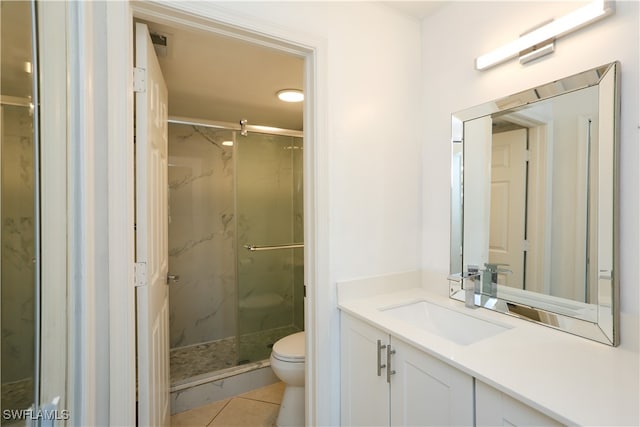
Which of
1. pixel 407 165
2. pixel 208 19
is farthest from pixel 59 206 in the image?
pixel 407 165

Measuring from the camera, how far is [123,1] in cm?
100

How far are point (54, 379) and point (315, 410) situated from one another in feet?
3.44

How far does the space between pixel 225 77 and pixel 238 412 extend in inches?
87.2

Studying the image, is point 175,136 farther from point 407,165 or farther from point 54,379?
point 54,379

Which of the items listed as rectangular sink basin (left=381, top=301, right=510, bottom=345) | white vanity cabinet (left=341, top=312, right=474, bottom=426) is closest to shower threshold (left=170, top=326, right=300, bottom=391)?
white vanity cabinet (left=341, top=312, right=474, bottom=426)

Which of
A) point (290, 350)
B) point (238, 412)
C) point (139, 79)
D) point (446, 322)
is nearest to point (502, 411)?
point (446, 322)

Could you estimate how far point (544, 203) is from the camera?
3.97 feet

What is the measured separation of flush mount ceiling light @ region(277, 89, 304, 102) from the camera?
226cm

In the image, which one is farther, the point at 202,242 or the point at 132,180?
the point at 202,242

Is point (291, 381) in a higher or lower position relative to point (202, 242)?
lower

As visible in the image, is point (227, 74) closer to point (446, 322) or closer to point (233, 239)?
point (233, 239)

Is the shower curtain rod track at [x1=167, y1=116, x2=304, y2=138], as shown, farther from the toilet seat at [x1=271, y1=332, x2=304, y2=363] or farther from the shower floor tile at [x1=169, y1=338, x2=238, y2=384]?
the shower floor tile at [x1=169, y1=338, x2=238, y2=384]

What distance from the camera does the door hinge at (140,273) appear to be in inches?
44.5

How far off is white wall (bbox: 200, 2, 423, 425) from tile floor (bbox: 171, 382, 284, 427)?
0.73m
